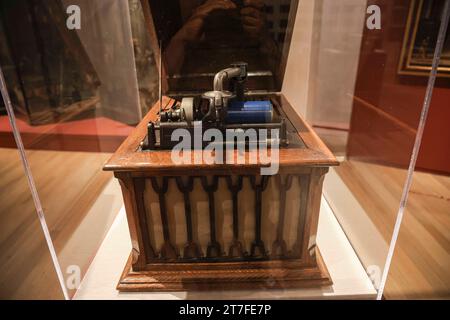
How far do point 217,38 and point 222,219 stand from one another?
3.02 ft

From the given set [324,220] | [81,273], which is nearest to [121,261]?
[81,273]

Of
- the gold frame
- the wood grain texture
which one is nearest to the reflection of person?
the gold frame

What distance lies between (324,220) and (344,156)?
39cm

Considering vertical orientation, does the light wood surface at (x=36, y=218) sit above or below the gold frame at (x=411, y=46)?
below

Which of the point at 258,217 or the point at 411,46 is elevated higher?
the point at 411,46

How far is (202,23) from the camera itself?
1.51m

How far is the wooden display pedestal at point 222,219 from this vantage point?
986mm

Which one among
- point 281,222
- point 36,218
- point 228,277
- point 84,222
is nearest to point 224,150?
point 281,222

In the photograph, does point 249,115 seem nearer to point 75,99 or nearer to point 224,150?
point 224,150

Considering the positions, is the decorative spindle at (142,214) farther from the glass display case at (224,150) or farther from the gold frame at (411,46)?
the gold frame at (411,46)

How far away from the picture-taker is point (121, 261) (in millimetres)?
1287

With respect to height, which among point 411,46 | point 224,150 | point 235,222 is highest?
point 411,46

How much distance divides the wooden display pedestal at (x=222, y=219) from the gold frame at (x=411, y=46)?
414mm

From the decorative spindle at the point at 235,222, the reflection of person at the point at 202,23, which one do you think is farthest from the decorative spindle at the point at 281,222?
the reflection of person at the point at 202,23
